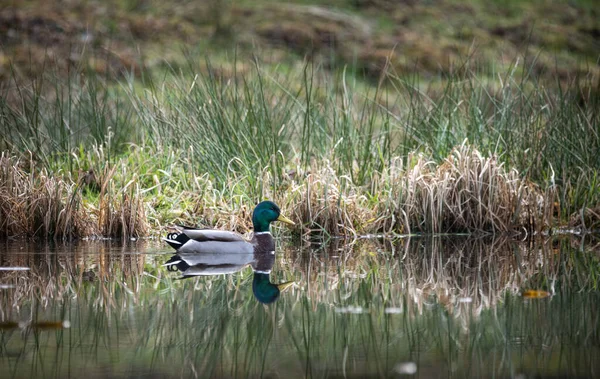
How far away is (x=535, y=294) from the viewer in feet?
18.7

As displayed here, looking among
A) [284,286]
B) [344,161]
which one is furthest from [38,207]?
[284,286]

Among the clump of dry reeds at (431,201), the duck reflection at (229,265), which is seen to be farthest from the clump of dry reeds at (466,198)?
the duck reflection at (229,265)

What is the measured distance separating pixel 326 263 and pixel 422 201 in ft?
7.82

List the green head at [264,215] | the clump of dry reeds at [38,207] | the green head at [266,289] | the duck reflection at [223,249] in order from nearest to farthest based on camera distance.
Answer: the green head at [266,289]
the duck reflection at [223,249]
the green head at [264,215]
the clump of dry reeds at [38,207]

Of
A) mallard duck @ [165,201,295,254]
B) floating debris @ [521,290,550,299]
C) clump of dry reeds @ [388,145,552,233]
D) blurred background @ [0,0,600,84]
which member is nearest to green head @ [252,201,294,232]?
mallard duck @ [165,201,295,254]

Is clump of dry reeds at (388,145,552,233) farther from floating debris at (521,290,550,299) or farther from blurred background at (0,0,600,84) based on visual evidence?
blurred background at (0,0,600,84)

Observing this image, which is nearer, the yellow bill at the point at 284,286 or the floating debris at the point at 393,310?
the floating debris at the point at 393,310

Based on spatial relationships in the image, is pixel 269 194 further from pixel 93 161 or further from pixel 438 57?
pixel 438 57

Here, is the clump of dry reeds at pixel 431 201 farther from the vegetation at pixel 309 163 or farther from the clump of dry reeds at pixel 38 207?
the clump of dry reeds at pixel 38 207

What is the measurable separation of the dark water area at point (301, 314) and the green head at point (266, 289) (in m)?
0.01

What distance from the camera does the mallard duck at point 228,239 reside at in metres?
7.38

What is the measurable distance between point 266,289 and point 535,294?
166 cm

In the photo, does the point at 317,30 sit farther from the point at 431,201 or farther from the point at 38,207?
the point at 38,207

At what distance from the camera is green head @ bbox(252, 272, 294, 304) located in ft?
18.5
